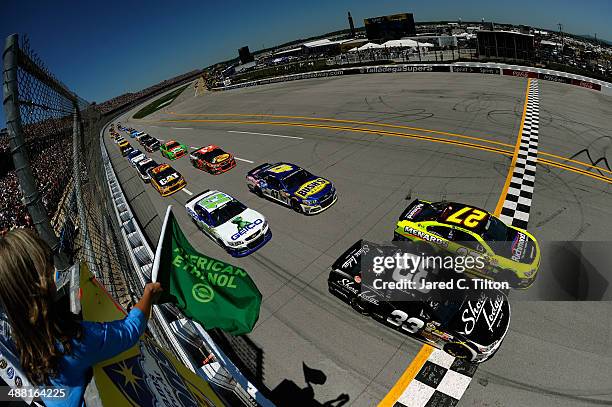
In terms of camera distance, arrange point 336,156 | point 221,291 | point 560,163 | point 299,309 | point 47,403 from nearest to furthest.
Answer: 1. point 47,403
2. point 221,291
3. point 299,309
4. point 560,163
5. point 336,156

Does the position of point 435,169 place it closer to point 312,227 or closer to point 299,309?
point 312,227

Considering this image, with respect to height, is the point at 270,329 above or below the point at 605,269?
above

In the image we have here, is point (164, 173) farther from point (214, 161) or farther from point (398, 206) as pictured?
point (398, 206)

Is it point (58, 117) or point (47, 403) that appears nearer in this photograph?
point (47, 403)

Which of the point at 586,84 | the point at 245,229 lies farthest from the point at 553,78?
the point at 245,229

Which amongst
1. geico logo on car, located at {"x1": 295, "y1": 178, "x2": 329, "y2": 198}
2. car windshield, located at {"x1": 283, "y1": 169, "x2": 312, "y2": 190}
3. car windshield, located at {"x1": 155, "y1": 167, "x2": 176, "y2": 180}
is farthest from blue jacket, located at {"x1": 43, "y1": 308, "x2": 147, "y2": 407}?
car windshield, located at {"x1": 155, "y1": 167, "x2": 176, "y2": 180}

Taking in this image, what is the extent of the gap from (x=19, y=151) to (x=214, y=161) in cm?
1853

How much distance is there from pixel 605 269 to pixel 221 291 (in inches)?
408

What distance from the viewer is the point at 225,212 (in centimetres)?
1333

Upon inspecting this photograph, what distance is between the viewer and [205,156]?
2177 centimetres

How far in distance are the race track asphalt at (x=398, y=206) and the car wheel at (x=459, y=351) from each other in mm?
418

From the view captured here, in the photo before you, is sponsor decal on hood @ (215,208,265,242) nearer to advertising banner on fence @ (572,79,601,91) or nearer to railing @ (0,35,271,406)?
railing @ (0,35,271,406)

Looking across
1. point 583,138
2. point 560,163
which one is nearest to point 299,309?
point 560,163

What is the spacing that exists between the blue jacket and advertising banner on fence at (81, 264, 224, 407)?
86 mm
